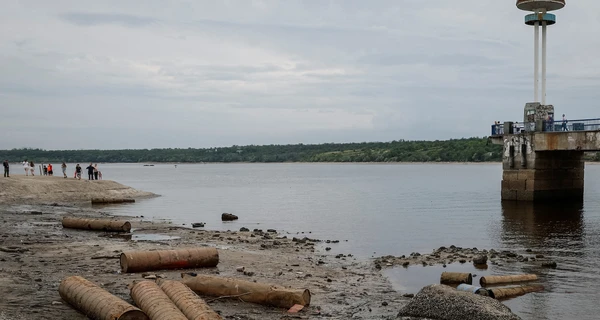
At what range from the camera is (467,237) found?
1136 inches

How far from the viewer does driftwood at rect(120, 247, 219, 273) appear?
15602mm

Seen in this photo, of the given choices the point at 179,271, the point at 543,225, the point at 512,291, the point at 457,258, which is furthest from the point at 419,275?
the point at 543,225

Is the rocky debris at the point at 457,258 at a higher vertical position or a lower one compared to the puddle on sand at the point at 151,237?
lower

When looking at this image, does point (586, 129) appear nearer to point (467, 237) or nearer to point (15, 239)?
point (467, 237)

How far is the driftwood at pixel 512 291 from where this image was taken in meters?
15.2

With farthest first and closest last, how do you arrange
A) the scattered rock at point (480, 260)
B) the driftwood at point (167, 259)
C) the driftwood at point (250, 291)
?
the scattered rock at point (480, 260)
the driftwood at point (167, 259)
the driftwood at point (250, 291)

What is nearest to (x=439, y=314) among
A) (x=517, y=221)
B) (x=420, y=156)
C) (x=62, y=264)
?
(x=62, y=264)

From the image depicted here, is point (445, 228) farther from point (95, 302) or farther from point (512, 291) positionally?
point (95, 302)

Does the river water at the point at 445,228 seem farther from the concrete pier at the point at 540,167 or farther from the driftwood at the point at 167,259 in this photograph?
the driftwood at the point at 167,259

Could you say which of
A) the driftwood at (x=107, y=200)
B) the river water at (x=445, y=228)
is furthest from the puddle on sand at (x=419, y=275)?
the driftwood at (x=107, y=200)

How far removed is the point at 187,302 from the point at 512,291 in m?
8.88

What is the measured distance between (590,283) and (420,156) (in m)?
179

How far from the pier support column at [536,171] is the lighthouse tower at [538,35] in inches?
90.4

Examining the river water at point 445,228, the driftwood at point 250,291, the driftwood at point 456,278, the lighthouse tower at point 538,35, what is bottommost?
the river water at point 445,228
